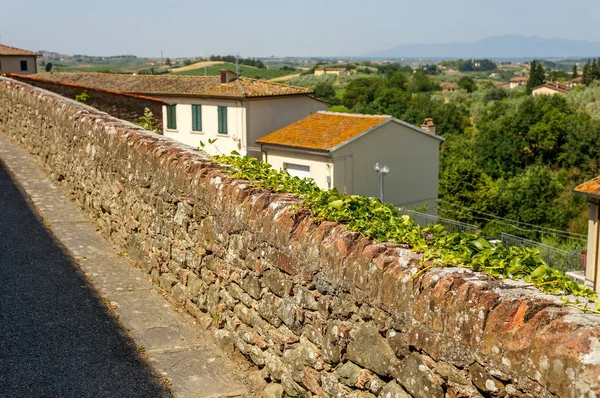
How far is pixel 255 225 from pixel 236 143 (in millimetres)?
29798

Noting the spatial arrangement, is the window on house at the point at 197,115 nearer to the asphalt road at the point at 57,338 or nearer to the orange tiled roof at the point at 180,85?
the orange tiled roof at the point at 180,85

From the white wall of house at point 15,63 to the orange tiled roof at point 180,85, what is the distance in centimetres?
2826

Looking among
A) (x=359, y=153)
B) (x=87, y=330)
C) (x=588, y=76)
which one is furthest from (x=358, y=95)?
(x=87, y=330)

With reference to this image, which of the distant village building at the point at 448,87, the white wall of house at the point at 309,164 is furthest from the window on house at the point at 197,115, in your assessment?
the distant village building at the point at 448,87

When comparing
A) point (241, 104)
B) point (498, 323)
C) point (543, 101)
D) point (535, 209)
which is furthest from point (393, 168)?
point (543, 101)

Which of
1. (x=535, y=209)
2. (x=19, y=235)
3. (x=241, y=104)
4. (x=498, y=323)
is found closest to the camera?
(x=498, y=323)

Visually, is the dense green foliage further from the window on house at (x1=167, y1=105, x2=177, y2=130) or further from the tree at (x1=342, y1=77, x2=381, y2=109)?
the tree at (x1=342, y1=77, x2=381, y2=109)

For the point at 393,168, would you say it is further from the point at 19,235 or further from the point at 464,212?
the point at 19,235

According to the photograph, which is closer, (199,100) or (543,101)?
(199,100)

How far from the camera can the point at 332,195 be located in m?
4.38

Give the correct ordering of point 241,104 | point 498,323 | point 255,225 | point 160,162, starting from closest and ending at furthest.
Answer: point 498,323
point 255,225
point 160,162
point 241,104

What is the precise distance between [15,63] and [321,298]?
212ft

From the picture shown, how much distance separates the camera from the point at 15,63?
62.0 meters

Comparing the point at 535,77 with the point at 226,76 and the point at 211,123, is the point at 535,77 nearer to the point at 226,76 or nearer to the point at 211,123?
the point at 226,76
